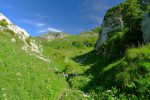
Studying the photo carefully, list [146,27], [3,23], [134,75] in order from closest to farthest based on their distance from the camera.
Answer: [134,75] < [146,27] < [3,23]

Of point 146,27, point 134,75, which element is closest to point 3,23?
point 146,27

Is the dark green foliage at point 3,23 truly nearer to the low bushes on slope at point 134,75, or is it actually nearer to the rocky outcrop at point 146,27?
the rocky outcrop at point 146,27

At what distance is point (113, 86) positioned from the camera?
2467cm

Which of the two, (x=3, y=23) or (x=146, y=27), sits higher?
(x=3, y=23)

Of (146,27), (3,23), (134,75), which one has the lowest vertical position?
(134,75)

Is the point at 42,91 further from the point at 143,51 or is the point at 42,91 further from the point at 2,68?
the point at 143,51

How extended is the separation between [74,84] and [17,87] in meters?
13.0

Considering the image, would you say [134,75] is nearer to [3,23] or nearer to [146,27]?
[146,27]

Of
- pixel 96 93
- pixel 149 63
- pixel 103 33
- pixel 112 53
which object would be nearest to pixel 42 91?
pixel 96 93

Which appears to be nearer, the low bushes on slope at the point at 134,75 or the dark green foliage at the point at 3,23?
the low bushes on slope at the point at 134,75

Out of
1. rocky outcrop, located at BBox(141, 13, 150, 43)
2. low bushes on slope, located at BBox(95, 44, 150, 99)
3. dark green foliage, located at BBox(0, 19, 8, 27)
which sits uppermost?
dark green foliage, located at BBox(0, 19, 8, 27)

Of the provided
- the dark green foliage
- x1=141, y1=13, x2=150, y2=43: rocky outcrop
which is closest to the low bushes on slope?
x1=141, y1=13, x2=150, y2=43: rocky outcrop

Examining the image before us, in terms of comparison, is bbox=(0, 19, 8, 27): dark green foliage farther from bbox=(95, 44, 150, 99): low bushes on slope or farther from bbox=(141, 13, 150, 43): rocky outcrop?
Answer: bbox=(95, 44, 150, 99): low bushes on slope

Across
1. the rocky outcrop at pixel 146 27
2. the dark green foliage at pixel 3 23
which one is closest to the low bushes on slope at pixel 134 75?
the rocky outcrop at pixel 146 27
